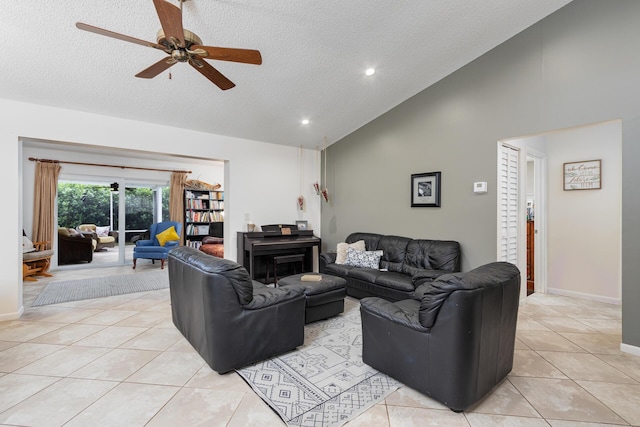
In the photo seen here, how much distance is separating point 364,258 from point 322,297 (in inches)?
50.7

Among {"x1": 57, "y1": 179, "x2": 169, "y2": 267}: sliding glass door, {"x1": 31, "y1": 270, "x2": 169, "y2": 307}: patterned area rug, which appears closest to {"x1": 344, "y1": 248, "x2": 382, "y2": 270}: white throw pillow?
{"x1": 31, "y1": 270, "x2": 169, "y2": 307}: patterned area rug

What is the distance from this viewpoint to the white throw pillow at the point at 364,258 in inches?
170

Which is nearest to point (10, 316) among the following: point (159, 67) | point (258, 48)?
point (159, 67)

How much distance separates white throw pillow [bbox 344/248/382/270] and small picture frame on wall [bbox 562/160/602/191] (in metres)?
2.93

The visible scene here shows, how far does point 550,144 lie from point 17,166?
705 centimetres

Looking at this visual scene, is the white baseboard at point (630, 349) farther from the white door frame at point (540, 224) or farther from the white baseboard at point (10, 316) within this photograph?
the white baseboard at point (10, 316)

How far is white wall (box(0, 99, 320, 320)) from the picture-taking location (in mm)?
3375

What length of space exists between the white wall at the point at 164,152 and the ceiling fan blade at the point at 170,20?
8.47 ft

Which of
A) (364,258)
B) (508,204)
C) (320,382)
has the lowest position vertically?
(320,382)

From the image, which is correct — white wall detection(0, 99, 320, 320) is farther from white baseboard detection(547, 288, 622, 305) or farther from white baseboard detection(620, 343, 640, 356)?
white baseboard detection(620, 343, 640, 356)

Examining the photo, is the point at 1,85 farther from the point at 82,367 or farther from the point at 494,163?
the point at 494,163

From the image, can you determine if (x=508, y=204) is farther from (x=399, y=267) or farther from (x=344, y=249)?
(x=344, y=249)

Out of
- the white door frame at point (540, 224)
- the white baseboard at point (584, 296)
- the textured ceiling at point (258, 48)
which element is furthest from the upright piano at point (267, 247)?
the white baseboard at point (584, 296)

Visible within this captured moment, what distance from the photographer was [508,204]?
3871 millimetres
